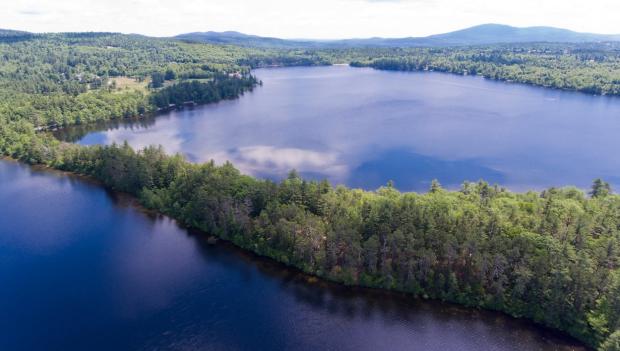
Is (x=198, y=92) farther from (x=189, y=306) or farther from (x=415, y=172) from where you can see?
(x=189, y=306)

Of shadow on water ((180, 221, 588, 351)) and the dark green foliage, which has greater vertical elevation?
the dark green foliage

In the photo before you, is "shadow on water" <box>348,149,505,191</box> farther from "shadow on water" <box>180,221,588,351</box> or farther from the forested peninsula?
"shadow on water" <box>180,221,588,351</box>

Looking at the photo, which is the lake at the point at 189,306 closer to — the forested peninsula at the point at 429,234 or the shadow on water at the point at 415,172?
the forested peninsula at the point at 429,234

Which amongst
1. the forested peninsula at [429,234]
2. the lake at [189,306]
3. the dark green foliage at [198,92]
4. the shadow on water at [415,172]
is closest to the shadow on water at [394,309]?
the lake at [189,306]

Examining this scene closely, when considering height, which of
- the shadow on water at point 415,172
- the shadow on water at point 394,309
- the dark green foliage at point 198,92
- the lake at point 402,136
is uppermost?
the dark green foliage at point 198,92

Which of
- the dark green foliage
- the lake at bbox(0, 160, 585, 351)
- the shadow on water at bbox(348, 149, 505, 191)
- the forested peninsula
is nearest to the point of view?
the lake at bbox(0, 160, 585, 351)

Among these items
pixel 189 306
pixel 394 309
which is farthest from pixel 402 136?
pixel 189 306

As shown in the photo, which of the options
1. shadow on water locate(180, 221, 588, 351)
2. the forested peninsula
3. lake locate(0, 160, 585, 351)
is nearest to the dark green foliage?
the forested peninsula
